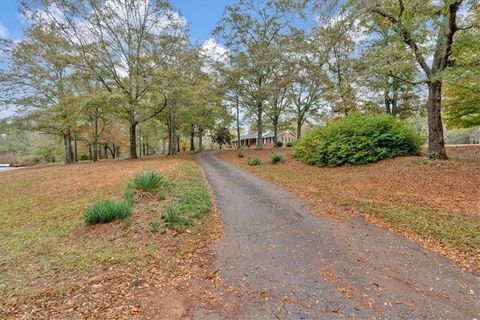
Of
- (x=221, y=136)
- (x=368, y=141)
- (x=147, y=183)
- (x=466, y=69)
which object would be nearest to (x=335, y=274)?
(x=147, y=183)

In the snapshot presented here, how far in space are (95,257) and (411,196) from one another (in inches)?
279

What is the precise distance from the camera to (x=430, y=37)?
9.15 metres

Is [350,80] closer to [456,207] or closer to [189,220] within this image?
[456,207]

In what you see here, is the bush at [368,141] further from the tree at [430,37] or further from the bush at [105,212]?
the bush at [105,212]

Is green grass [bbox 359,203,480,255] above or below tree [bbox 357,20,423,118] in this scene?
below

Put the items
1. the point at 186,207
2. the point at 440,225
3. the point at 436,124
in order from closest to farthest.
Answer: the point at 440,225 < the point at 186,207 < the point at 436,124

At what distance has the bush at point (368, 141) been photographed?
10.3m

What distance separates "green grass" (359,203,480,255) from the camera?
3.84 metres

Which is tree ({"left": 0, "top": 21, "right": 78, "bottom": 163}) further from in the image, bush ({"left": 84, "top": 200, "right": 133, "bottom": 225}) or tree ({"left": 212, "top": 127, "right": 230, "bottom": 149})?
tree ({"left": 212, "top": 127, "right": 230, "bottom": 149})

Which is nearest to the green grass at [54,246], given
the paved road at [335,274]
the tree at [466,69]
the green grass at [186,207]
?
the green grass at [186,207]

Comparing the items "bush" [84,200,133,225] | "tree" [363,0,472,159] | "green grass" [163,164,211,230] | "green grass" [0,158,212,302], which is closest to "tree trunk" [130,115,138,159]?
"green grass" [0,158,212,302]

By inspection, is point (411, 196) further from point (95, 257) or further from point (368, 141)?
point (95, 257)

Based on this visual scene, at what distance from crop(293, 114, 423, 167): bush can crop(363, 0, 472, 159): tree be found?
1180mm

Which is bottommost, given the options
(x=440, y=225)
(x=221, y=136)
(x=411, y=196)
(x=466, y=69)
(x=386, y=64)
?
(x=440, y=225)
